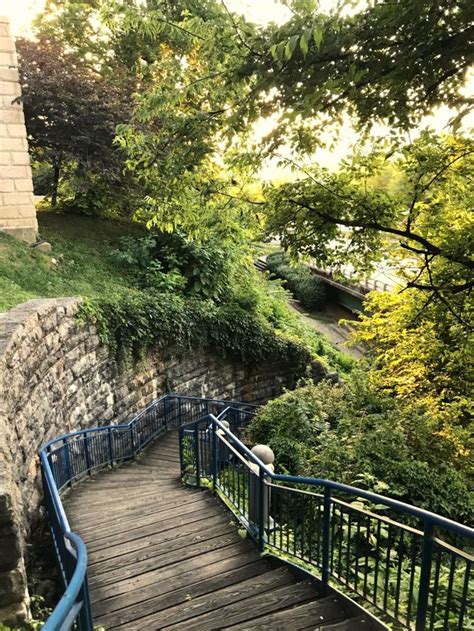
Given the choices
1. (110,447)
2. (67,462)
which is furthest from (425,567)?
(110,447)

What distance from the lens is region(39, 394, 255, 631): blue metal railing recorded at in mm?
2045

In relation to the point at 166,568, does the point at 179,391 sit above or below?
below

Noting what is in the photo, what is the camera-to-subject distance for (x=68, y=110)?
35.7 feet

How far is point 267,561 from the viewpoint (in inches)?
162

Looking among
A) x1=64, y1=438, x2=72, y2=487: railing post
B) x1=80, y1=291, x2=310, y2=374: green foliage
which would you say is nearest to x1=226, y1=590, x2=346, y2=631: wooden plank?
x1=64, y1=438, x2=72, y2=487: railing post

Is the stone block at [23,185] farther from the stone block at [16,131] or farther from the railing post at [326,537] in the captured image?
the railing post at [326,537]

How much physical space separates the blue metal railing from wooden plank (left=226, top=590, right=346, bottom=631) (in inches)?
52.7

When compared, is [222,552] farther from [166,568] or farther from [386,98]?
[386,98]

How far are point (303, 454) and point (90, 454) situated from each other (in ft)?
12.2

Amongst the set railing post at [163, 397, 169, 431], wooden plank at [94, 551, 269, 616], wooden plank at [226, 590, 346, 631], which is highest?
wooden plank at [226, 590, 346, 631]

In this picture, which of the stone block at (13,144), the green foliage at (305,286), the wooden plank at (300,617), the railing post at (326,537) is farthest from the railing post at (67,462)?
the green foliage at (305,286)

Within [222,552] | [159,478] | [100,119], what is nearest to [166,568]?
[222,552]

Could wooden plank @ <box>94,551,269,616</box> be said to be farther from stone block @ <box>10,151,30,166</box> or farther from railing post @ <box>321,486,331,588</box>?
stone block @ <box>10,151,30,166</box>

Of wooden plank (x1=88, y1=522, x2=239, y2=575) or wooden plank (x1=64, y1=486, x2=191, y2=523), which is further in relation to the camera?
wooden plank (x1=64, y1=486, x2=191, y2=523)
